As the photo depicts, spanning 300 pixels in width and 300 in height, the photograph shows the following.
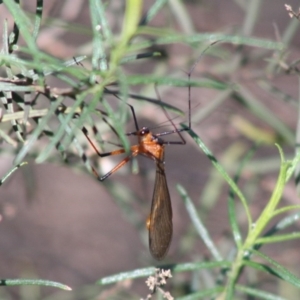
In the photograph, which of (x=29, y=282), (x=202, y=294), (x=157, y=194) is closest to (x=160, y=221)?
(x=157, y=194)

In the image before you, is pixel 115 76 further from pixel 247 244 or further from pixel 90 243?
pixel 90 243

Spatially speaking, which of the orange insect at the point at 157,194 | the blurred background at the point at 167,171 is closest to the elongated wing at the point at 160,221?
the orange insect at the point at 157,194

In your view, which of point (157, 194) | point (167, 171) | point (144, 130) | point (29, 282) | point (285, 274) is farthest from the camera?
point (167, 171)

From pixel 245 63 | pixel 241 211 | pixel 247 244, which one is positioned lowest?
pixel 247 244

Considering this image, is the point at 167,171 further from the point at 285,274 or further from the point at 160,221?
the point at 285,274

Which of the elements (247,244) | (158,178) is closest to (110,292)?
(158,178)

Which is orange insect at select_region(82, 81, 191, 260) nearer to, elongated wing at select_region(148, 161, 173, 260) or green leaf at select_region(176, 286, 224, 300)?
elongated wing at select_region(148, 161, 173, 260)

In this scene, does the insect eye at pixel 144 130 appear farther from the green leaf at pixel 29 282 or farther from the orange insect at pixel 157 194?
the green leaf at pixel 29 282
